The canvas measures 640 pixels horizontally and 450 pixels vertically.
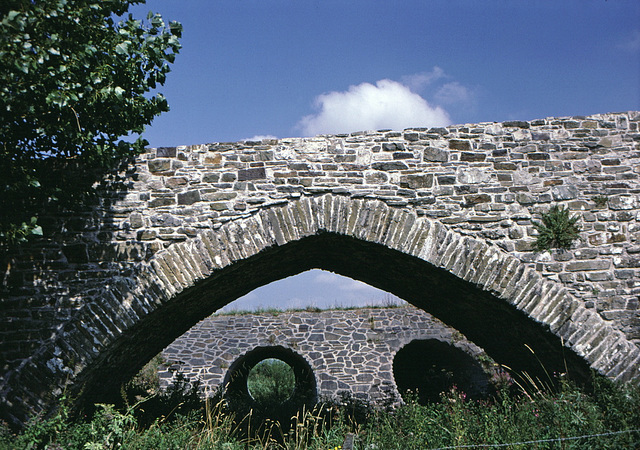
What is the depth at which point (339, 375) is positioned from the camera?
13.0 m

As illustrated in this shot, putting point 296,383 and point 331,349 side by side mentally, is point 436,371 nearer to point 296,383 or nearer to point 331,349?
point 331,349

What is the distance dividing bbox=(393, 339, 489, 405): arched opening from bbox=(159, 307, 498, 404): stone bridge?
3 cm

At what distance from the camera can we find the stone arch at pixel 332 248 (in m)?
5.83

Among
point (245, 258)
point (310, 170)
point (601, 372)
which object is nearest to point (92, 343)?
point (245, 258)

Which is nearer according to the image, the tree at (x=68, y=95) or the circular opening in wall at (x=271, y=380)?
the tree at (x=68, y=95)

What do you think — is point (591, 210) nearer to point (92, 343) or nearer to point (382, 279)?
point (382, 279)

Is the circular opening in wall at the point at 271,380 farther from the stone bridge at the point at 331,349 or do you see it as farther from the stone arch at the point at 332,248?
the stone arch at the point at 332,248

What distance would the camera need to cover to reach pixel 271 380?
61.2 feet

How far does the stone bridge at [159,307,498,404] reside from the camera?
13000 mm

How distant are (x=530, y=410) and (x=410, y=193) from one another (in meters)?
2.77

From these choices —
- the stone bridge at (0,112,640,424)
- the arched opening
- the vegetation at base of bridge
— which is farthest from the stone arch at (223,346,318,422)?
the stone bridge at (0,112,640,424)

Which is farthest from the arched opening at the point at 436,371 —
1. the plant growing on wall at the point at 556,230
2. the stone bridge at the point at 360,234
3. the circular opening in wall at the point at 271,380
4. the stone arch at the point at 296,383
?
the plant growing on wall at the point at 556,230

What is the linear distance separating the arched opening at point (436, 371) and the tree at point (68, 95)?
923 centimetres

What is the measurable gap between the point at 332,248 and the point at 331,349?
23.7ft
